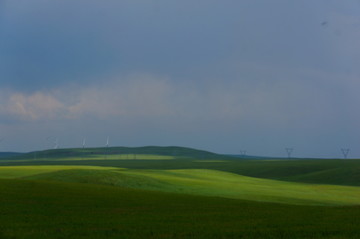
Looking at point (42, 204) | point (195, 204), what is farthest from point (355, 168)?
point (42, 204)

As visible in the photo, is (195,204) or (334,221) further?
(195,204)

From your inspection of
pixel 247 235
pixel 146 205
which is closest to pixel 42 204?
pixel 146 205

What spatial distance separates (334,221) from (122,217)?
857cm

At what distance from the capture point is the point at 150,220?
19.7 meters

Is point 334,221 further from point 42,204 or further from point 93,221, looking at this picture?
point 42,204

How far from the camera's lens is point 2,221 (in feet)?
59.7

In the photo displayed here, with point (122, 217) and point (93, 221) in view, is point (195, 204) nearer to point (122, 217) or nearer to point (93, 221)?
point (122, 217)

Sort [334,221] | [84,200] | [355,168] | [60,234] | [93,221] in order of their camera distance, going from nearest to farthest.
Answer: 1. [60,234]
2. [93,221]
3. [334,221]
4. [84,200]
5. [355,168]

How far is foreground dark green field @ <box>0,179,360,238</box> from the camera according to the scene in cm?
1628

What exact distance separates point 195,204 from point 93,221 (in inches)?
401

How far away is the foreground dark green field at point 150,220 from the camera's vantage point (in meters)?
16.3

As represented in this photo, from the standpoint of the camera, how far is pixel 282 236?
53.0 feet

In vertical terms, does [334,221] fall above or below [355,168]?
below

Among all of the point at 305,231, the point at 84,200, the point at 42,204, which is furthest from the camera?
the point at 84,200
